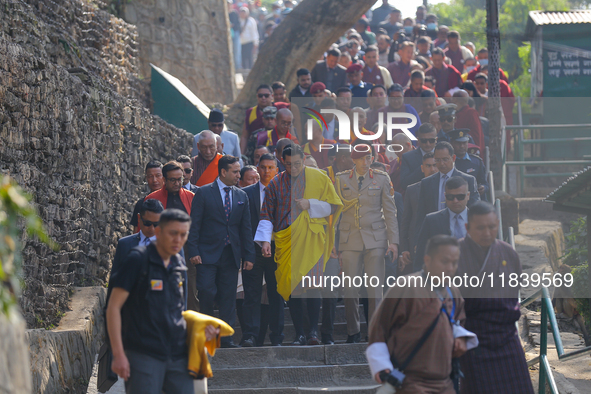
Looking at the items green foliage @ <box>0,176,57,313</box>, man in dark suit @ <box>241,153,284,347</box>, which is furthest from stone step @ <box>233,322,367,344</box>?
green foliage @ <box>0,176,57,313</box>

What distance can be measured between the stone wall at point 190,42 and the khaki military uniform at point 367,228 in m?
8.50

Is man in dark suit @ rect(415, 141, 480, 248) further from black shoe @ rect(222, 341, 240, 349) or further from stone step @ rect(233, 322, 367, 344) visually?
black shoe @ rect(222, 341, 240, 349)

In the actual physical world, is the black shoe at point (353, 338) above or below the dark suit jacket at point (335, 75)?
below

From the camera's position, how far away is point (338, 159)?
7988 mm

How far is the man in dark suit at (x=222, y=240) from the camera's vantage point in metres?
7.21

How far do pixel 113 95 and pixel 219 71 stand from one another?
334 inches

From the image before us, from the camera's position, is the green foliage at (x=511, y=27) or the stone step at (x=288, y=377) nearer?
the stone step at (x=288, y=377)

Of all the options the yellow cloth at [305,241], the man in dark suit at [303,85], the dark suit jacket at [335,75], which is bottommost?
the yellow cloth at [305,241]

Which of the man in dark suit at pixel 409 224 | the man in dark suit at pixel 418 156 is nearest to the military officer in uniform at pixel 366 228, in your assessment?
the man in dark suit at pixel 409 224

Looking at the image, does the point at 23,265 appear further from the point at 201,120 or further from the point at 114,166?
the point at 201,120

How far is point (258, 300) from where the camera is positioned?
295 inches

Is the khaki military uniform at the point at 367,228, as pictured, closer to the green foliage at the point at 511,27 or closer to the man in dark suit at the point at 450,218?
the man in dark suit at the point at 450,218

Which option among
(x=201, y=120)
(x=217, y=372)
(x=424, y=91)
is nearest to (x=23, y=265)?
(x=217, y=372)

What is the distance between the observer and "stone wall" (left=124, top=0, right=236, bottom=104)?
1544 cm
